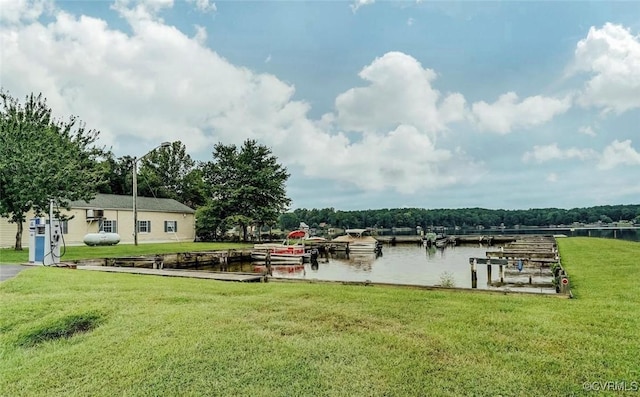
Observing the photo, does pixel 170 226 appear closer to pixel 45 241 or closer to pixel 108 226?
pixel 108 226

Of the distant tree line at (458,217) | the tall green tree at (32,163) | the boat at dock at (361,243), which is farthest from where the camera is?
the distant tree line at (458,217)

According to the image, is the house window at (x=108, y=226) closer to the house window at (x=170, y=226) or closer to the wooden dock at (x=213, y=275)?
the house window at (x=170, y=226)

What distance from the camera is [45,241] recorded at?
14062 mm

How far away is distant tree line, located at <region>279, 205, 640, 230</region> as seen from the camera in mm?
96938

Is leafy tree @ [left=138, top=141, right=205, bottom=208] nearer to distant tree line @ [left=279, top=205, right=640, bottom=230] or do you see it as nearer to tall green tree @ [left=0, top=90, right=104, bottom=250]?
tall green tree @ [left=0, top=90, right=104, bottom=250]

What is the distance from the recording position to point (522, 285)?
15367 millimetres

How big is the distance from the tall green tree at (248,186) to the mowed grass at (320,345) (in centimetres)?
3385

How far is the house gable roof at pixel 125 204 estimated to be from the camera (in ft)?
98.1

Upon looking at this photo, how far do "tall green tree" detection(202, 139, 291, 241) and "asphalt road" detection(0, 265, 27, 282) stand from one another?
25696mm

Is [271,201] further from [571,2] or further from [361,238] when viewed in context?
[571,2]

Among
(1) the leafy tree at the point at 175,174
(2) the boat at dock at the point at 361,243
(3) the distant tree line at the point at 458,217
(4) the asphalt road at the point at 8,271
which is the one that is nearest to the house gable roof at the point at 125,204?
(4) the asphalt road at the point at 8,271

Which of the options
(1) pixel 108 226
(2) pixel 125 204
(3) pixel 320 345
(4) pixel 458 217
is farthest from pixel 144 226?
(4) pixel 458 217

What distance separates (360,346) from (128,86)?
59.1 ft
